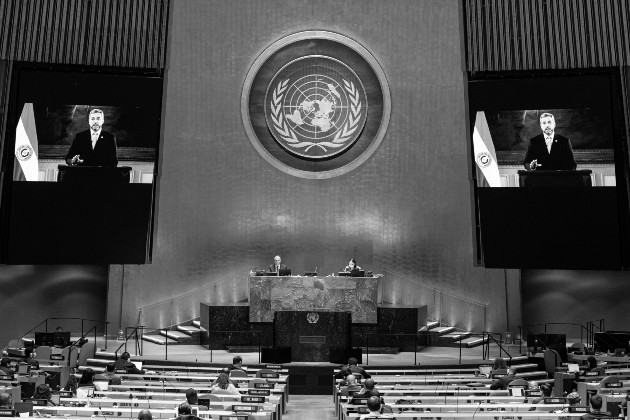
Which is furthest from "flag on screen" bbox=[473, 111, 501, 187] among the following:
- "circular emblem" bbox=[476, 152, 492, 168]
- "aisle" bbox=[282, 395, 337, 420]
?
"aisle" bbox=[282, 395, 337, 420]

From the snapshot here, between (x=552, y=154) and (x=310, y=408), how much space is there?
9.39 metres

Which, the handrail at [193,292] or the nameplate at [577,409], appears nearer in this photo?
the nameplate at [577,409]

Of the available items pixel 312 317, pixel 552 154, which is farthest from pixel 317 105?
pixel 312 317

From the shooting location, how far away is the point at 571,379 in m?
14.1

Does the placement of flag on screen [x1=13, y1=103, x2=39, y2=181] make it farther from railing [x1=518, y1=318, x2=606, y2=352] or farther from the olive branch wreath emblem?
railing [x1=518, y1=318, x2=606, y2=352]

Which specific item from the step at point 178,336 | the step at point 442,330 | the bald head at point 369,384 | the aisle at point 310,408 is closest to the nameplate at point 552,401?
the bald head at point 369,384

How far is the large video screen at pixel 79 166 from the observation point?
20062 mm

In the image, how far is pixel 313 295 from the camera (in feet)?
64.6

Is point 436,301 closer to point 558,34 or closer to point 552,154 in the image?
point 552,154

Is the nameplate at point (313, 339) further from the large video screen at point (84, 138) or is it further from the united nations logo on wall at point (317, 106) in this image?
the united nations logo on wall at point (317, 106)

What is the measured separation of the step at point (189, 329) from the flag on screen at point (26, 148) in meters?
4.77

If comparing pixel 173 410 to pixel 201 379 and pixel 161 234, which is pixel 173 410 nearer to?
pixel 201 379

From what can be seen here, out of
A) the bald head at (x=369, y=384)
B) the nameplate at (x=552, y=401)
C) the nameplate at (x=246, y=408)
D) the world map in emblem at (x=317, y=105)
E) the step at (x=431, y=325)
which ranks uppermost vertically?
the world map in emblem at (x=317, y=105)

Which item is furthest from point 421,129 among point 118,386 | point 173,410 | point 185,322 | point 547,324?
point 173,410
